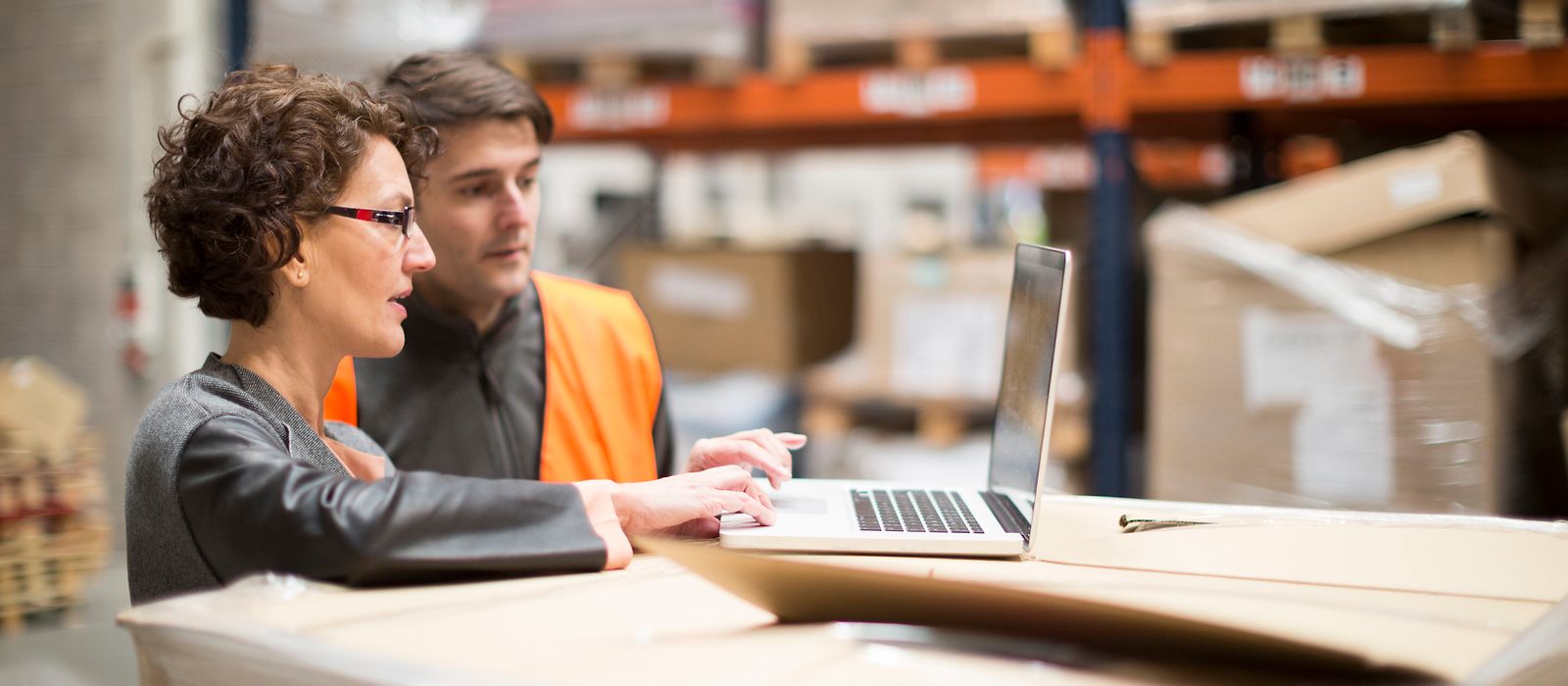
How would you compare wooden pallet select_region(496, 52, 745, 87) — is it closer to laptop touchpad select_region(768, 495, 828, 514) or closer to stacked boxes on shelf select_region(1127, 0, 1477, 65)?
stacked boxes on shelf select_region(1127, 0, 1477, 65)

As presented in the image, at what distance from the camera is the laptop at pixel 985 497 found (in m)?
1.41

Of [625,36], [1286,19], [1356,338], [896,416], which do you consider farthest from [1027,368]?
[896,416]

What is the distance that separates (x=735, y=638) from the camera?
A: 3.51 feet

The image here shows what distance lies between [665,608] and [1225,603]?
0.56 m

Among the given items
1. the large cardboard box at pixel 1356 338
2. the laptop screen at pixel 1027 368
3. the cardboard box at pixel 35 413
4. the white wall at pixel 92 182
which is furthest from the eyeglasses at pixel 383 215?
the white wall at pixel 92 182

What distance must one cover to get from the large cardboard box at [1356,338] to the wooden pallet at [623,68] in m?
1.47

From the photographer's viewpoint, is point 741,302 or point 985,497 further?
point 741,302

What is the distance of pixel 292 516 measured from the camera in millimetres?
1154

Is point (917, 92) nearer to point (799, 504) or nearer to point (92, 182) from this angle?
point (799, 504)

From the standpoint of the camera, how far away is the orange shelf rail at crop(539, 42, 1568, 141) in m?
3.04

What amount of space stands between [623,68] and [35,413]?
2.09 metres

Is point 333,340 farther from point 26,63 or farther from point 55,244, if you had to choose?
point 26,63

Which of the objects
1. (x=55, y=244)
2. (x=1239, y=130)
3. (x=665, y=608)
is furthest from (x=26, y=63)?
(x=665, y=608)

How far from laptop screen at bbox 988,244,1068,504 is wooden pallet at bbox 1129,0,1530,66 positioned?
1706mm
